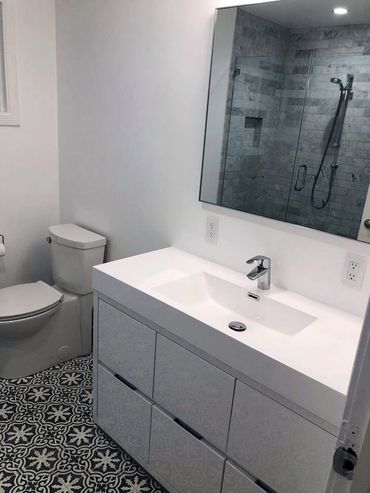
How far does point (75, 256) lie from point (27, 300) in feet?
1.21

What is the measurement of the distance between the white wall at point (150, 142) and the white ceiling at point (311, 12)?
0.94ft

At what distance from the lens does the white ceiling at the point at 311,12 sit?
139cm

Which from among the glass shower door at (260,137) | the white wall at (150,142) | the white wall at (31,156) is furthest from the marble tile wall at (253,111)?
the white wall at (31,156)

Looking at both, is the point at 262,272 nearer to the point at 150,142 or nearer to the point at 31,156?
the point at 150,142

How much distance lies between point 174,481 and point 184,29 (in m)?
1.98

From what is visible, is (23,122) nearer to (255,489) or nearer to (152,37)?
Result: (152,37)

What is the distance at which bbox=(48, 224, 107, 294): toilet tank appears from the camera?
2453mm

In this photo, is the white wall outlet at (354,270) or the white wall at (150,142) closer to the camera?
the white wall outlet at (354,270)

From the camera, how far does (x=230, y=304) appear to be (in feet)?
5.92

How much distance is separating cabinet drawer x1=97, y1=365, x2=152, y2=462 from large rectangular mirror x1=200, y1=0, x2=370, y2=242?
0.95 m

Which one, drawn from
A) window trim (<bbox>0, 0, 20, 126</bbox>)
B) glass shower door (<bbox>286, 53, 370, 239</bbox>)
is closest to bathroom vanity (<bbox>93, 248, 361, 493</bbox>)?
glass shower door (<bbox>286, 53, 370, 239</bbox>)

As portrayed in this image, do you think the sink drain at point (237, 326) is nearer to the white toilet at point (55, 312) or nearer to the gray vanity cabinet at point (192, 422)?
the gray vanity cabinet at point (192, 422)

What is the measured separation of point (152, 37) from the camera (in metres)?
2.04

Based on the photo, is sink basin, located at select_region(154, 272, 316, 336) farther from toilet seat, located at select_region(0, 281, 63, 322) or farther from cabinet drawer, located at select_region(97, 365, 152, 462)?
toilet seat, located at select_region(0, 281, 63, 322)
